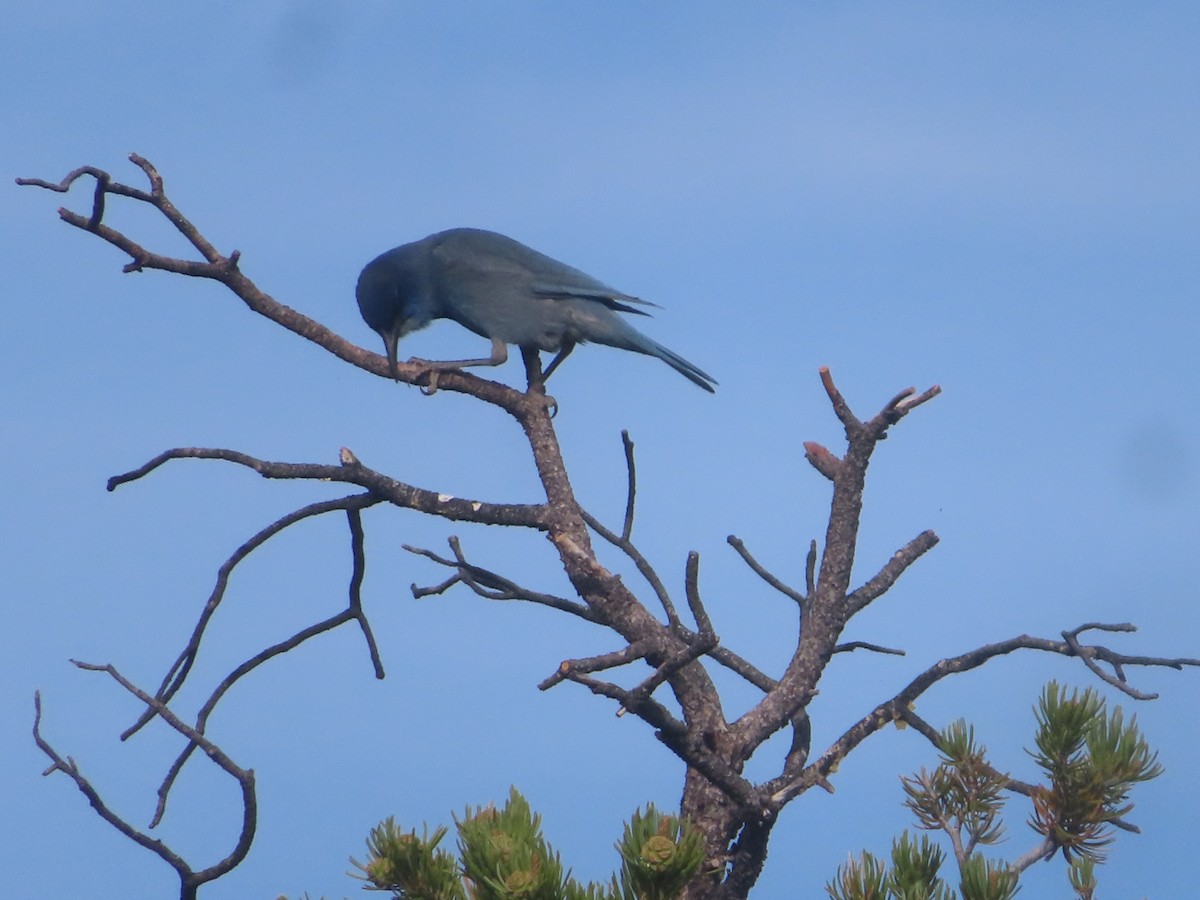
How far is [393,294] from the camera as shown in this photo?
582 cm

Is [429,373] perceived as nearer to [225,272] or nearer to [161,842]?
[225,272]

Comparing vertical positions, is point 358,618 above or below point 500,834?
above

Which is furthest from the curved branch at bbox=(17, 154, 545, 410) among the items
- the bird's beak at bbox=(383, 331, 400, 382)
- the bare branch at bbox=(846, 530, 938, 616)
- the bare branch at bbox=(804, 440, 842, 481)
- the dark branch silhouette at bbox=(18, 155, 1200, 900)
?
the bird's beak at bbox=(383, 331, 400, 382)

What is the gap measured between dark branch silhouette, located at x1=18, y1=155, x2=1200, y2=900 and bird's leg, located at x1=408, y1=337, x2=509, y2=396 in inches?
Answer: 11.0

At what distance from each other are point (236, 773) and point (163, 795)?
0.44m

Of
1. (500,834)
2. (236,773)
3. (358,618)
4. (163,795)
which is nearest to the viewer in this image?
(500,834)

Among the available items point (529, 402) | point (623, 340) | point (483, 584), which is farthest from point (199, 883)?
point (623, 340)

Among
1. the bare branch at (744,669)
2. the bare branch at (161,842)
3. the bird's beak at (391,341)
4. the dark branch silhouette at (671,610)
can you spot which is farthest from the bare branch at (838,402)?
the bird's beak at (391,341)

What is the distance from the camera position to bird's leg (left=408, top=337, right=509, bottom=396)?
444cm

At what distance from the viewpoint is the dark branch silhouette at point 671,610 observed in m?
3.41

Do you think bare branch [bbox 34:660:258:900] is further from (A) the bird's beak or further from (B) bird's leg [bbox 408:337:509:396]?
(A) the bird's beak

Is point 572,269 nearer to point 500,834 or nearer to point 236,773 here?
point 236,773

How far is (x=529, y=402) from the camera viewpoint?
418 cm

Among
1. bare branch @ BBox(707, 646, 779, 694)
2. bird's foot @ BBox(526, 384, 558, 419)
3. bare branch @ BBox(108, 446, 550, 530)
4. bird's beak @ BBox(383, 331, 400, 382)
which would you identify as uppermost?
bird's beak @ BBox(383, 331, 400, 382)
